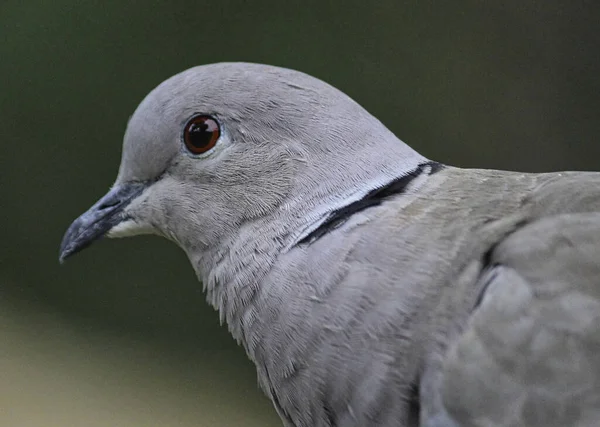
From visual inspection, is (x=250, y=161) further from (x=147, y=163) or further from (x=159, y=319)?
(x=159, y=319)

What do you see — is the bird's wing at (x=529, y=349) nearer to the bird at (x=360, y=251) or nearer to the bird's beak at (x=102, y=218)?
the bird at (x=360, y=251)

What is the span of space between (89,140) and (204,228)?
240 centimetres

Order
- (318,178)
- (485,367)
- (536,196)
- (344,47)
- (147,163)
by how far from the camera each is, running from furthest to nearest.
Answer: (344,47) < (147,163) < (318,178) < (536,196) < (485,367)

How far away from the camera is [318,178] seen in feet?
4.46

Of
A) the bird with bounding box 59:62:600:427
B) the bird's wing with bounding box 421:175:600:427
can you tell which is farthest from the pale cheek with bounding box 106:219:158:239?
the bird's wing with bounding box 421:175:600:427

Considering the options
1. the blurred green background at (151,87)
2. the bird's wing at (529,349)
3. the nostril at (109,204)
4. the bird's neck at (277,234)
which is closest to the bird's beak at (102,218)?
the nostril at (109,204)

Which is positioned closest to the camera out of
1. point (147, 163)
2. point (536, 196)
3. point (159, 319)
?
point (536, 196)

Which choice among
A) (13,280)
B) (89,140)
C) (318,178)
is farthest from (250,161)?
(13,280)

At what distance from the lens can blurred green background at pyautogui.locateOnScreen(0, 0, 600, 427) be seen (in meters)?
3.45

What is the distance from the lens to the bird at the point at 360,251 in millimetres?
1086

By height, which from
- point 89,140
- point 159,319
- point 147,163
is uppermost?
point 147,163

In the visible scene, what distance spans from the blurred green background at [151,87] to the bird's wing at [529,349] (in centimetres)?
240

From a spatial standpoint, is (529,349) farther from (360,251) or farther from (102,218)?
(102,218)

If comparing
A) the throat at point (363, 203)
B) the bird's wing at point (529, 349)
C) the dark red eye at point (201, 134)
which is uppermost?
the dark red eye at point (201, 134)
